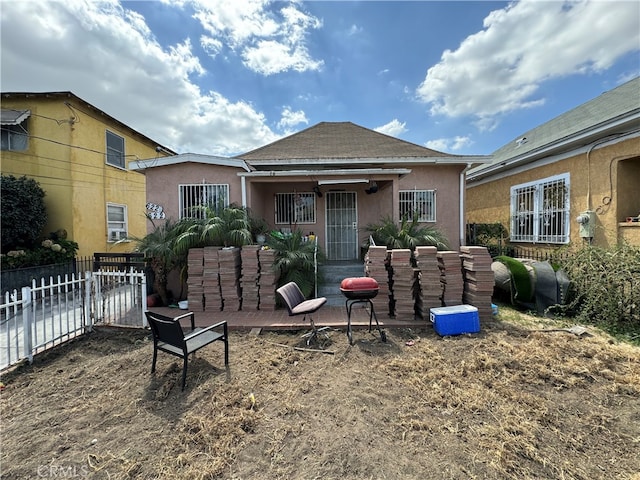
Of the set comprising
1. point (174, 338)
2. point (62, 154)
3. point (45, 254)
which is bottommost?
point (174, 338)

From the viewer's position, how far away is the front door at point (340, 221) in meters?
9.55

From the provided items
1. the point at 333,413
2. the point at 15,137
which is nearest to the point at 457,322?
the point at 333,413

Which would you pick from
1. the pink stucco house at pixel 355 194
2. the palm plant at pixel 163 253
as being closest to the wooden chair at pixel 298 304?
the palm plant at pixel 163 253

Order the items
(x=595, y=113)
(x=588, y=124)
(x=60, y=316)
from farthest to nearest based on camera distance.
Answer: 1. (x=595, y=113)
2. (x=588, y=124)
3. (x=60, y=316)

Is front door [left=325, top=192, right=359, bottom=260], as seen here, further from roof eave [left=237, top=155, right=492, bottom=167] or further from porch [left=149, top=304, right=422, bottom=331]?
porch [left=149, top=304, right=422, bottom=331]

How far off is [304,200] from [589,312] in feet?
25.9

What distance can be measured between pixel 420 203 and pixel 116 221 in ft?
43.6

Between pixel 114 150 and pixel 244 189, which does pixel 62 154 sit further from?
pixel 244 189

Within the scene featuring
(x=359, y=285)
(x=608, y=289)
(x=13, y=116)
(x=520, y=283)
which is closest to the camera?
(x=359, y=285)

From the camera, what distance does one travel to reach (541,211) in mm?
9086

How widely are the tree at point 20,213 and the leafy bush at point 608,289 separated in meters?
14.7

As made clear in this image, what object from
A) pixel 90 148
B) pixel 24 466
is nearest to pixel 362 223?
pixel 24 466

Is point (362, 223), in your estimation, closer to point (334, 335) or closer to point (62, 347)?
point (334, 335)

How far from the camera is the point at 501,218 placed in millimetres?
11109
